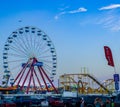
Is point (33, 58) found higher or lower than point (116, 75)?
higher

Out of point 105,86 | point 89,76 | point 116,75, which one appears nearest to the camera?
point 116,75

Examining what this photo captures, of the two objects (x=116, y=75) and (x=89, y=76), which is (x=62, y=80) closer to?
(x=89, y=76)

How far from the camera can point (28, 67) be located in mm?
63688

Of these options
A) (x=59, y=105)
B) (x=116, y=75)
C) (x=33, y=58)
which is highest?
(x=33, y=58)

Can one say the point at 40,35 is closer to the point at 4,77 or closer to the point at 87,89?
the point at 4,77

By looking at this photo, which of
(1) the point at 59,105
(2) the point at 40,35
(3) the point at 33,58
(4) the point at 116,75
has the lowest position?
(1) the point at 59,105

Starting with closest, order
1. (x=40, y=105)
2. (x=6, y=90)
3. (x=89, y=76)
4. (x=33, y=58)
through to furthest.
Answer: (x=40, y=105) → (x=33, y=58) → (x=89, y=76) → (x=6, y=90)

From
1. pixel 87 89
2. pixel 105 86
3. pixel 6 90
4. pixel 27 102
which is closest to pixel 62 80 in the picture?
pixel 87 89

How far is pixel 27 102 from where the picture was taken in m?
39.9

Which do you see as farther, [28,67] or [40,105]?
[28,67]

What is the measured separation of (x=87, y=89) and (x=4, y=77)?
18.2 meters

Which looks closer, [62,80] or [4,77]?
[4,77]

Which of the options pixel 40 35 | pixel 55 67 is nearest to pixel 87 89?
pixel 55 67

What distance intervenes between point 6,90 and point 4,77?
19.7m
